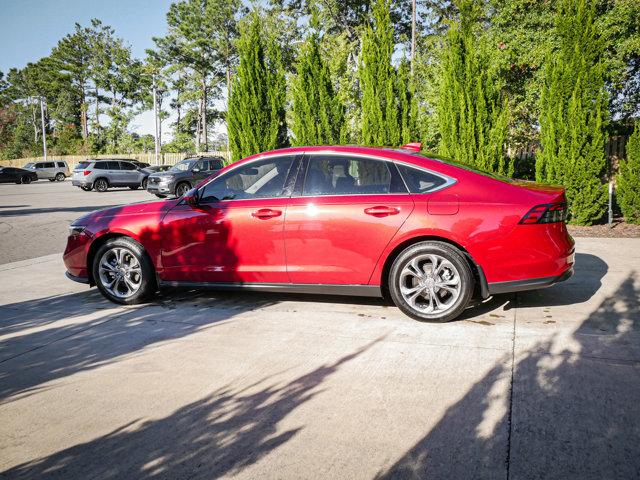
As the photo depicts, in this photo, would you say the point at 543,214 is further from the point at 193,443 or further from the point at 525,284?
the point at 193,443

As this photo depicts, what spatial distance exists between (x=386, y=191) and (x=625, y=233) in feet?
21.2

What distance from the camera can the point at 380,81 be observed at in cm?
1155

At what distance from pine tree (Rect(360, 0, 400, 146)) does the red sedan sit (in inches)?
267

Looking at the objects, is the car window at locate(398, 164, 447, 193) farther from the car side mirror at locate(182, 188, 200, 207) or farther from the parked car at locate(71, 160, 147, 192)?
the parked car at locate(71, 160, 147, 192)

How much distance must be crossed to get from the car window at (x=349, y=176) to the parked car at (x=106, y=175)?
84.7ft

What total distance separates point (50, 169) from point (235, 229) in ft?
145

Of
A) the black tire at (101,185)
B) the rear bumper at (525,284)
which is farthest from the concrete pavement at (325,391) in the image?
the black tire at (101,185)

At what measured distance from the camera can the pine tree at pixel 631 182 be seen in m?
9.43

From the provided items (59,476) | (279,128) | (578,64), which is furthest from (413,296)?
(279,128)

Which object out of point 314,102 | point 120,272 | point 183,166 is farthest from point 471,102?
point 183,166

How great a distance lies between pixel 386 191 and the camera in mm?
4746

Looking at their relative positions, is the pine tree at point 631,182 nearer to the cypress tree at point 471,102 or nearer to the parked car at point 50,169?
the cypress tree at point 471,102

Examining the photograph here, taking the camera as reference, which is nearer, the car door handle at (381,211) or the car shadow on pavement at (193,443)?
the car shadow on pavement at (193,443)

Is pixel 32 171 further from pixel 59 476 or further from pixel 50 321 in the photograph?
pixel 59 476
